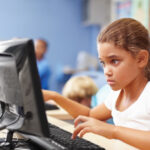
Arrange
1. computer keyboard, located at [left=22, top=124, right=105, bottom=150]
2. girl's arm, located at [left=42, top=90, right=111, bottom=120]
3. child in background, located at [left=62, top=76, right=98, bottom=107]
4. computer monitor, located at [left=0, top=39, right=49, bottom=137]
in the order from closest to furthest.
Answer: computer monitor, located at [left=0, top=39, right=49, bottom=137]
computer keyboard, located at [left=22, top=124, right=105, bottom=150]
girl's arm, located at [left=42, top=90, right=111, bottom=120]
child in background, located at [left=62, top=76, right=98, bottom=107]

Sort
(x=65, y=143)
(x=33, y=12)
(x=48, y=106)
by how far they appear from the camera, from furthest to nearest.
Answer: (x=33, y=12)
(x=48, y=106)
(x=65, y=143)

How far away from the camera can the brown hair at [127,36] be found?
1.03 metres

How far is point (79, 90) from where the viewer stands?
2.34 m

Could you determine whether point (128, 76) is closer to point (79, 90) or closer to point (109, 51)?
point (109, 51)

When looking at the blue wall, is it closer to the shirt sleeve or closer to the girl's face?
the shirt sleeve

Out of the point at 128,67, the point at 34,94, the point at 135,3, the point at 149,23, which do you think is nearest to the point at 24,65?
the point at 34,94

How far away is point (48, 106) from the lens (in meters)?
1.89

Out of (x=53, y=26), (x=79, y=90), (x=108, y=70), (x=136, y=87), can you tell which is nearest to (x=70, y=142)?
(x=108, y=70)

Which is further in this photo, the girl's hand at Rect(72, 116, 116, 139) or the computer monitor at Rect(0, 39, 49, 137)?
the girl's hand at Rect(72, 116, 116, 139)

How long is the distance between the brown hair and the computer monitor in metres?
0.37

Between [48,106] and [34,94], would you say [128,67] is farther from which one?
[48,106]

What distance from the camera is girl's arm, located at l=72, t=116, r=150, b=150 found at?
0.87 meters

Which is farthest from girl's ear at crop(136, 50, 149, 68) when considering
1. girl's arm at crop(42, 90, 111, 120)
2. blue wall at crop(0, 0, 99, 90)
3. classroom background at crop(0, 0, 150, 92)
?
blue wall at crop(0, 0, 99, 90)

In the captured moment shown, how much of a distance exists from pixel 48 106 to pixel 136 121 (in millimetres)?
878
